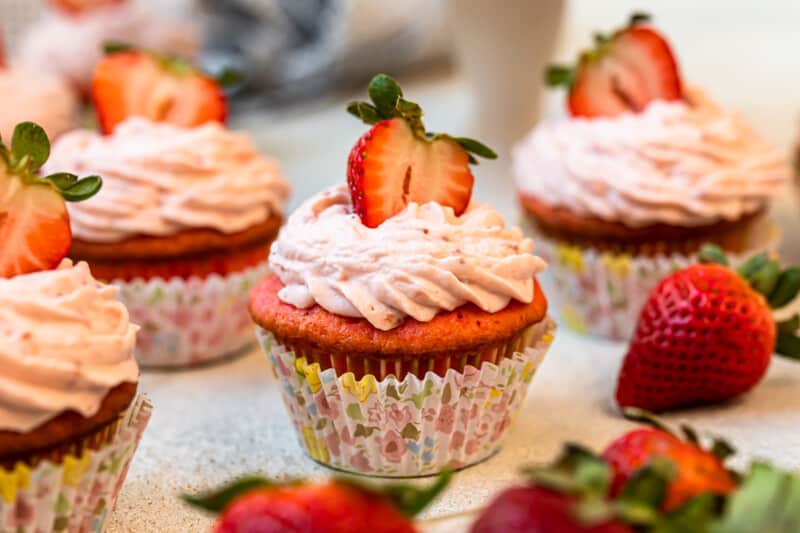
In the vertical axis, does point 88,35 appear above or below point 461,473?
above

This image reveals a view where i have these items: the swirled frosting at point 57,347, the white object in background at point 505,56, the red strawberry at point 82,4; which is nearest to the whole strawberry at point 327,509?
the swirled frosting at point 57,347

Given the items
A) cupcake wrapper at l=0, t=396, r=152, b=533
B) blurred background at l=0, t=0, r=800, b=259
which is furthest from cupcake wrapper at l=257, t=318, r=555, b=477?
blurred background at l=0, t=0, r=800, b=259

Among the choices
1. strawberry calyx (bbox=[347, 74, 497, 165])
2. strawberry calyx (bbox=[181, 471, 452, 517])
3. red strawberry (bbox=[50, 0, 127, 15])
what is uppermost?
strawberry calyx (bbox=[347, 74, 497, 165])

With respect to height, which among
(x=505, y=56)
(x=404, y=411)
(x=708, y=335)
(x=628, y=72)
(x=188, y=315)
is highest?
(x=628, y=72)

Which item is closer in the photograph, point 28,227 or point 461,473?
point 28,227

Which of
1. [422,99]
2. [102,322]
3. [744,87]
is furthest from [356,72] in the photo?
[102,322]

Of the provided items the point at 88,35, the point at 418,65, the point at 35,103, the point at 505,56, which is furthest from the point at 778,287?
the point at 418,65

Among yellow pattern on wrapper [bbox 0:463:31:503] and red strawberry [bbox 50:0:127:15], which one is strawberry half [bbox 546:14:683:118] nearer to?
yellow pattern on wrapper [bbox 0:463:31:503]

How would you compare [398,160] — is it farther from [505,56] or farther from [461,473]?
[505,56]

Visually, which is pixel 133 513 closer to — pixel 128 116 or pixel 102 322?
pixel 102 322
